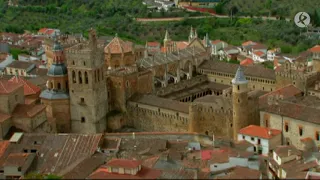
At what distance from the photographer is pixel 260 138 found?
33500 millimetres

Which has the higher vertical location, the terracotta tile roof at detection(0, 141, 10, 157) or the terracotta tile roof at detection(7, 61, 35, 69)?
the terracotta tile roof at detection(7, 61, 35, 69)

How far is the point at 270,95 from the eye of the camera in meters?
38.9

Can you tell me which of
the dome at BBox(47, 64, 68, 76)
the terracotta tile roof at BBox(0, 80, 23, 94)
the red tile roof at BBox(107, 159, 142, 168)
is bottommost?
the red tile roof at BBox(107, 159, 142, 168)

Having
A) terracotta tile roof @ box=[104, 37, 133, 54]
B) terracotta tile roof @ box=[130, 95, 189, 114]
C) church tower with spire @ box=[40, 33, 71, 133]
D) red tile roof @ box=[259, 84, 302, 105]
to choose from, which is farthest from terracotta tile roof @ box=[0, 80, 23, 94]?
red tile roof @ box=[259, 84, 302, 105]

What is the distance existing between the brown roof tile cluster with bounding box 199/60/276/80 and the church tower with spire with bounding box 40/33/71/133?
1235cm

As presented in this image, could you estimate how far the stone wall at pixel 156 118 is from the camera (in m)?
37.9

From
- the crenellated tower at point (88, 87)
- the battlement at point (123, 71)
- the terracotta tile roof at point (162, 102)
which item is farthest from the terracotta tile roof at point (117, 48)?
the terracotta tile roof at point (162, 102)

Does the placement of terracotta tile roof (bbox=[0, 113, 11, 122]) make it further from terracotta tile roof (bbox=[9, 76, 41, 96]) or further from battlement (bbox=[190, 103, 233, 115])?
battlement (bbox=[190, 103, 233, 115])

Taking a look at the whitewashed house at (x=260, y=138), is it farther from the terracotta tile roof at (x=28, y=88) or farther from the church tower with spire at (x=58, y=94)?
the terracotta tile roof at (x=28, y=88)

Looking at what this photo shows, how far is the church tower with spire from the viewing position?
38625 millimetres

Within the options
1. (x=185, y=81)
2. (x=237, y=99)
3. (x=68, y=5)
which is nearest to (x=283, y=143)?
(x=237, y=99)

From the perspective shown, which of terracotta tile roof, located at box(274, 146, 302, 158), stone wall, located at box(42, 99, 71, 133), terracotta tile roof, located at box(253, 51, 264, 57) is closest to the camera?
terracotta tile roof, located at box(274, 146, 302, 158)

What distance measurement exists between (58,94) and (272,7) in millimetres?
49599

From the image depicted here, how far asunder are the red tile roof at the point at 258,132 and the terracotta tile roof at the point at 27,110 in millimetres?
11711
